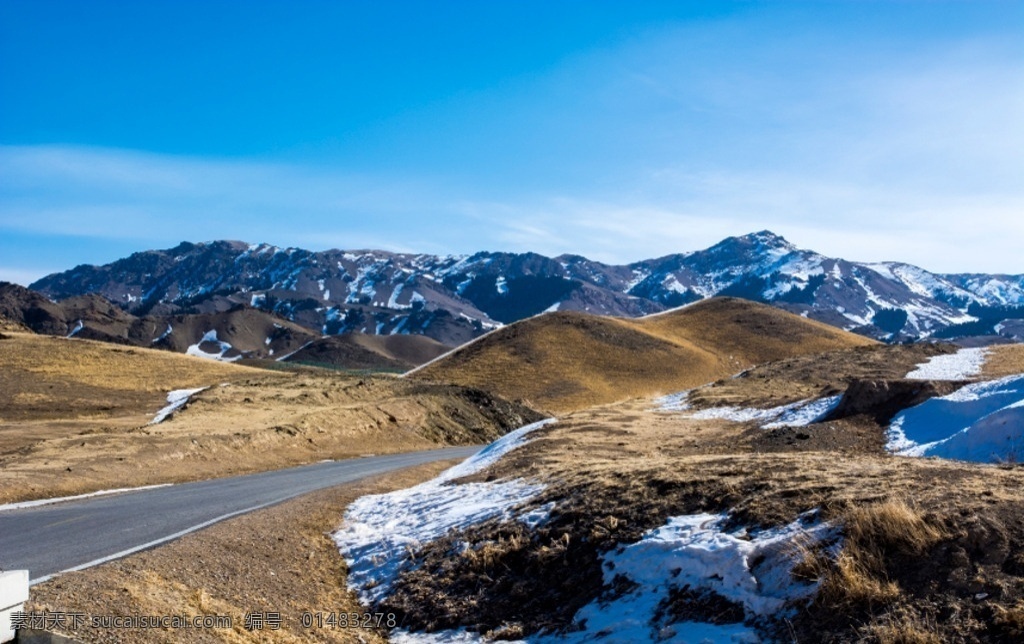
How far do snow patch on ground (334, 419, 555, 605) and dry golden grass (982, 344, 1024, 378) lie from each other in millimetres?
33851

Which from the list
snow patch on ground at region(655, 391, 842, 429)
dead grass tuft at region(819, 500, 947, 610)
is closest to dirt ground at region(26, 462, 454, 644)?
dead grass tuft at region(819, 500, 947, 610)

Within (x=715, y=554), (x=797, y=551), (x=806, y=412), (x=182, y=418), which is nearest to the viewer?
(x=797, y=551)

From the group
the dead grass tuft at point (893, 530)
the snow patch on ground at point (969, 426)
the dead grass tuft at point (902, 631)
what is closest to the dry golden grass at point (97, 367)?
the snow patch on ground at point (969, 426)

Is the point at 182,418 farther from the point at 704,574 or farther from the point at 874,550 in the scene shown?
the point at 874,550

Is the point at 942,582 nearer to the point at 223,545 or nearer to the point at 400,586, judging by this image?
the point at 400,586

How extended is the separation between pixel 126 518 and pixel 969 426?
1930 centimetres

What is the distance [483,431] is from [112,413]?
2283cm

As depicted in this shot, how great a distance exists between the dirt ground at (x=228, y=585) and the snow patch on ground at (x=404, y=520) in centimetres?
34

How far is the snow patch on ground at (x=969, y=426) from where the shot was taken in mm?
17078

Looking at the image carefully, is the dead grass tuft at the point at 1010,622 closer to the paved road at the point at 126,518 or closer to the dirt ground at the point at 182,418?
the paved road at the point at 126,518

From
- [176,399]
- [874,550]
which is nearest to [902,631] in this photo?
[874,550]

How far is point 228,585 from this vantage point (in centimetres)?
978

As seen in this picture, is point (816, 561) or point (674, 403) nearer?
point (816, 561)

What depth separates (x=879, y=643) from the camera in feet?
21.4
